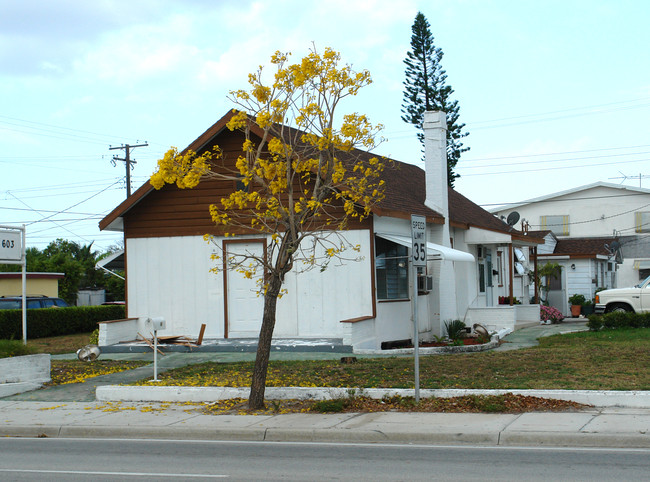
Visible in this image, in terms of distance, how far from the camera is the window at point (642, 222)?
47812mm

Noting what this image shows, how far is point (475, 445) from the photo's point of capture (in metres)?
10.1

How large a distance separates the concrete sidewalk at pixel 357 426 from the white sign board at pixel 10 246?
5469mm

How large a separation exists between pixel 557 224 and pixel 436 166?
97.3 ft

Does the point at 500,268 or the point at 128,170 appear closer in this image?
the point at 500,268

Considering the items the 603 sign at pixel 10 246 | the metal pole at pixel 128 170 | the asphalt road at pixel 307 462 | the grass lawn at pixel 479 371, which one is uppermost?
the metal pole at pixel 128 170

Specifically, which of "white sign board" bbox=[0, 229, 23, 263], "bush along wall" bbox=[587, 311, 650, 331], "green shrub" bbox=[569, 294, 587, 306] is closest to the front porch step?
"white sign board" bbox=[0, 229, 23, 263]

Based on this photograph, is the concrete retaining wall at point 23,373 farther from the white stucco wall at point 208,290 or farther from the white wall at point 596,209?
the white wall at point 596,209

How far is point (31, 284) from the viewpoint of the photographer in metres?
36.3

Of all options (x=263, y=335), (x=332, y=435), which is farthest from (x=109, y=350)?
(x=332, y=435)

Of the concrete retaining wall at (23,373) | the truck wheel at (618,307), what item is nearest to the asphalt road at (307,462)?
the concrete retaining wall at (23,373)

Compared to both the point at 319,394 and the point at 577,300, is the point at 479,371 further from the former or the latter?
the point at 577,300

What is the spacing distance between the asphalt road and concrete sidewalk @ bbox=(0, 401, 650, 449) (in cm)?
32

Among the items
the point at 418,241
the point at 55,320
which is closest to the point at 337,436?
the point at 418,241

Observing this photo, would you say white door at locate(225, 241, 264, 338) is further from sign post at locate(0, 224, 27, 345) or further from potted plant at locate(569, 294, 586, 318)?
potted plant at locate(569, 294, 586, 318)
